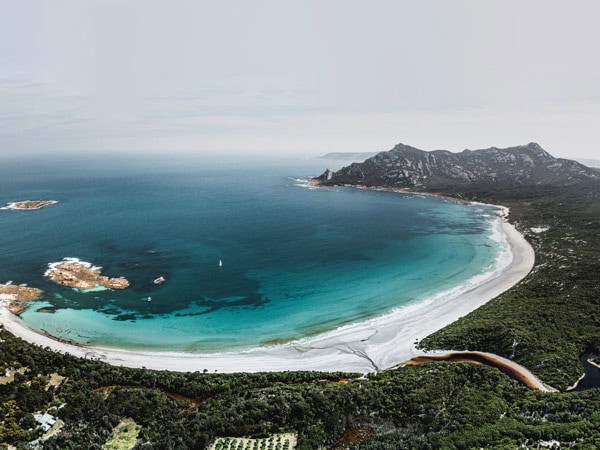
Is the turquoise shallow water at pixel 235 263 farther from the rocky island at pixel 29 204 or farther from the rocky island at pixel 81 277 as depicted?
the rocky island at pixel 29 204

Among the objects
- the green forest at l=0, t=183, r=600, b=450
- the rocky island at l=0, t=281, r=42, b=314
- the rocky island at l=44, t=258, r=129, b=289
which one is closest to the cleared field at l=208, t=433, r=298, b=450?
the green forest at l=0, t=183, r=600, b=450

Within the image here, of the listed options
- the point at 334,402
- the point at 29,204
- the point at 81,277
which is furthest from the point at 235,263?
the point at 29,204

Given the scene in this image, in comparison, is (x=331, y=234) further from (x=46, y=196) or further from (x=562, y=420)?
(x=46, y=196)

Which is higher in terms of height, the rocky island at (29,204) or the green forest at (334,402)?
the rocky island at (29,204)

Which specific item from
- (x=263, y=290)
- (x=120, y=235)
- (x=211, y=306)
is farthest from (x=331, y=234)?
(x=120, y=235)

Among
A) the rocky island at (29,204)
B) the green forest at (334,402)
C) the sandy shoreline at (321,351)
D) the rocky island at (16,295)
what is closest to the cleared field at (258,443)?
the green forest at (334,402)

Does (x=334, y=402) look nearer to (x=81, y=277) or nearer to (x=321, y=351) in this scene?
(x=321, y=351)
